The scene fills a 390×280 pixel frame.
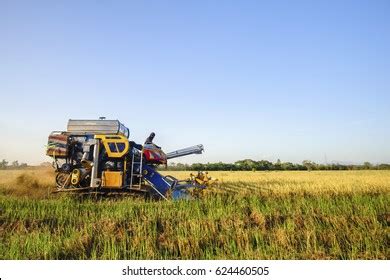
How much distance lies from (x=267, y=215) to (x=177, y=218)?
1.85 metres

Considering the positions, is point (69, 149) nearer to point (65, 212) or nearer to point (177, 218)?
point (65, 212)

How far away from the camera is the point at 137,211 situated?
29.8 ft

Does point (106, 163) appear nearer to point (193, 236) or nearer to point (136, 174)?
point (136, 174)

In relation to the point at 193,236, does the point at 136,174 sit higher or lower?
higher

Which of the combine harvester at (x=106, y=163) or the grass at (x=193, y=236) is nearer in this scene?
the grass at (x=193, y=236)

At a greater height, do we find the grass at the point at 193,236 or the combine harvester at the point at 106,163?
the combine harvester at the point at 106,163

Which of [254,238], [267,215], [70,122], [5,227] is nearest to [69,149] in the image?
[70,122]

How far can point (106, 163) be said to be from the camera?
481 inches

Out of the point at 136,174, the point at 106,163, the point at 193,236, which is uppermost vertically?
the point at 106,163

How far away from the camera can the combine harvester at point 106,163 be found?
472 inches

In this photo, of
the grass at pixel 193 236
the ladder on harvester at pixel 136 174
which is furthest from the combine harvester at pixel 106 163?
the grass at pixel 193 236

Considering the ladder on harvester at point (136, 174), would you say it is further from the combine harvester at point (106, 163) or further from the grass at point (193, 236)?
the grass at point (193, 236)

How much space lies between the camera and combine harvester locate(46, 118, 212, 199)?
1199 centimetres

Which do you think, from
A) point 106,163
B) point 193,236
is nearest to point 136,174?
point 106,163
